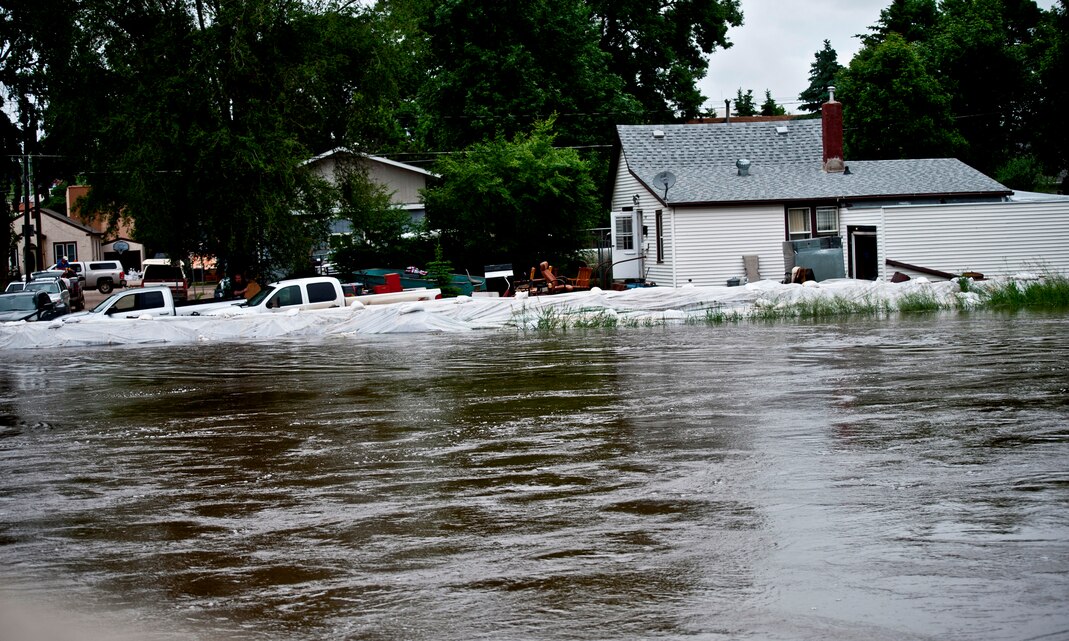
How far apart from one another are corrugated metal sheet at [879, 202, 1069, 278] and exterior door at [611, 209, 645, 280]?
27.1 ft

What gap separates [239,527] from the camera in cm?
955

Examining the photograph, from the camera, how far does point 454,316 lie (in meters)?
27.5

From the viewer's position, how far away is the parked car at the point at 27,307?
29.5 meters

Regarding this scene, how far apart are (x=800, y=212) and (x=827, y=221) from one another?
89 centimetres

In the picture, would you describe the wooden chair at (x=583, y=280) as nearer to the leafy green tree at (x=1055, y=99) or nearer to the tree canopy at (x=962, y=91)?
the leafy green tree at (x=1055, y=99)

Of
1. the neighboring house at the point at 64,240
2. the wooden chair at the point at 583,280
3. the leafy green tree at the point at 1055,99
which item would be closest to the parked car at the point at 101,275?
the neighboring house at the point at 64,240

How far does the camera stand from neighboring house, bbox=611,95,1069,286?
33.6 m

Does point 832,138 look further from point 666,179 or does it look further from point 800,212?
point 666,179

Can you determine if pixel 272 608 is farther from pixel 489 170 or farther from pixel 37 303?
pixel 489 170

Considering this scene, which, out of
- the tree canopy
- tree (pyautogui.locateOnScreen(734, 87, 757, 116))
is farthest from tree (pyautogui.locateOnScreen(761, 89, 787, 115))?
the tree canopy

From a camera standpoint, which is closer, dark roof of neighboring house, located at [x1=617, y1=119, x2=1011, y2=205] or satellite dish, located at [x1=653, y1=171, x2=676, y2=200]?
satellite dish, located at [x1=653, y1=171, x2=676, y2=200]

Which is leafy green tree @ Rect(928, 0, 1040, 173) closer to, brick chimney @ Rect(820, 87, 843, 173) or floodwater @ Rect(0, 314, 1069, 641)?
brick chimney @ Rect(820, 87, 843, 173)

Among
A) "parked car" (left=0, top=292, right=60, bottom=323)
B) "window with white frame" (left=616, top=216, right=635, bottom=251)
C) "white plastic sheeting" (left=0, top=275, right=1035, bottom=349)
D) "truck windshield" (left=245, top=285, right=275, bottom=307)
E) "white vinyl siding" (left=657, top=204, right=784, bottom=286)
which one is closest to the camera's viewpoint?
"white plastic sheeting" (left=0, top=275, right=1035, bottom=349)

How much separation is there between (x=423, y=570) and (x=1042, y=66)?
4231 cm
